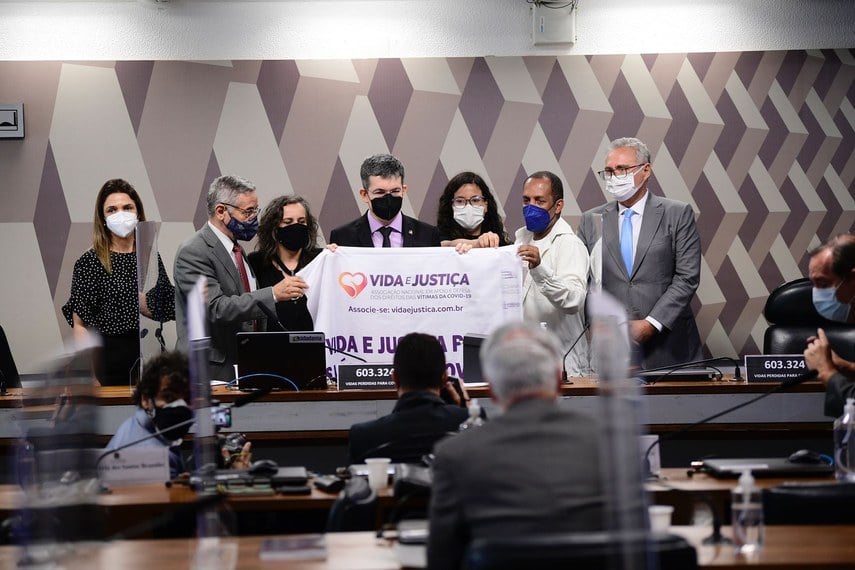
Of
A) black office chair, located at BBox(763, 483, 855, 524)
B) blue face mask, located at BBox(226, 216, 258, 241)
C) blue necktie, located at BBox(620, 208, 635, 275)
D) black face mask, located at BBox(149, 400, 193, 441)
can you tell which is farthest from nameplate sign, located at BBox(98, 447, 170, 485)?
blue necktie, located at BBox(620, 208, 635, 275)

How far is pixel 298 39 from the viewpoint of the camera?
6.86 m

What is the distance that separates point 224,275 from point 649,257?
221 centimetres

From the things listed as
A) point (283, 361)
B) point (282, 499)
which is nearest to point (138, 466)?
point (282, 499)

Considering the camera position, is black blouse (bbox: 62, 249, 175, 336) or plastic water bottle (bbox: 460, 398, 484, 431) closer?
plastic water bottle (bbox: 460, 398, 484, 431)

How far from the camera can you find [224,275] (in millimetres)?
5398

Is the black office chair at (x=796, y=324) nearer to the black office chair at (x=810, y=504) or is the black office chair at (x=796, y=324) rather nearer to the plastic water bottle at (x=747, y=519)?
the black office chair at (x=810, y=504)

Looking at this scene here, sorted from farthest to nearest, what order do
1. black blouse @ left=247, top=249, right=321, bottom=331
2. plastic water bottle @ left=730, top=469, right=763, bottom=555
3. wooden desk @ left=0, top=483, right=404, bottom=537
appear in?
black blouse @ left=247, top=249, right=321, bottom=331 → wooden desk @ left=0, top=483, right=404, bottom=537 → plastic water bottle @ left=730, top=469, right=763, bottom=555

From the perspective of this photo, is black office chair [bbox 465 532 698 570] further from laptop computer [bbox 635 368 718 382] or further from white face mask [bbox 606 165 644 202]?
white face mask [bbox 606 165 644 202]

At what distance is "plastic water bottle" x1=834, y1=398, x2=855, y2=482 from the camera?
3434 mm

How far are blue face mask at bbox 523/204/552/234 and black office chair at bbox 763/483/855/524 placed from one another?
297cm

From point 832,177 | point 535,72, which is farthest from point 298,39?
point 832,177

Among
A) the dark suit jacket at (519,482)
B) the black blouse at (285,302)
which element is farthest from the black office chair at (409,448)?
the black blouse at (285,302)

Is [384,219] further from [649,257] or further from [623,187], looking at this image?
[649,257]

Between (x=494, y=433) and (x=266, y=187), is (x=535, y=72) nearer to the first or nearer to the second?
(x=266, y=187)
